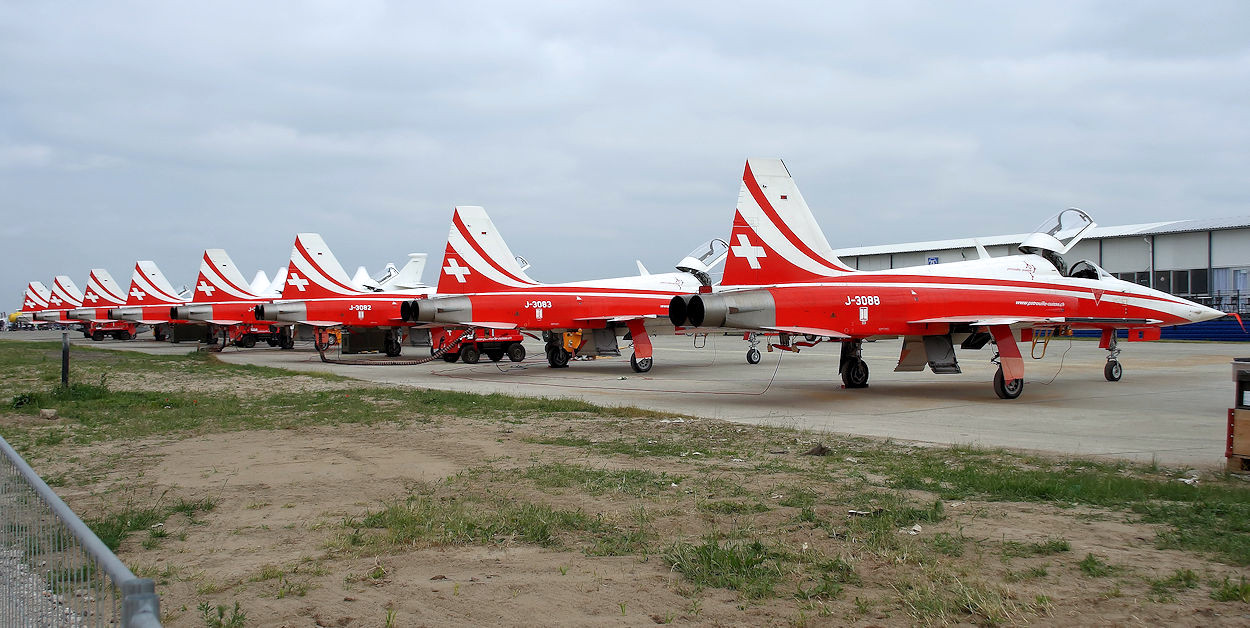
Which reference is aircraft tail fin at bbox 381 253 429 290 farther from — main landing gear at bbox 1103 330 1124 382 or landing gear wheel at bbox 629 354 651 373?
main landing gear at bbox 1103 330 1124 382

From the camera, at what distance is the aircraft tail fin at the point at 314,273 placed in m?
32.1

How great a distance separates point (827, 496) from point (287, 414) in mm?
9142

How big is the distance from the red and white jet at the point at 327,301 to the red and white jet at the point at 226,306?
6506 mm

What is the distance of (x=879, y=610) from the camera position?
4.03m

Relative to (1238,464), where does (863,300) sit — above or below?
above

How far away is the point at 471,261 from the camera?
22625mm

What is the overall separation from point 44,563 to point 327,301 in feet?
95.3

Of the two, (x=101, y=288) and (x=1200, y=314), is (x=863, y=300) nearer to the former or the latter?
(x=1200, y=314)

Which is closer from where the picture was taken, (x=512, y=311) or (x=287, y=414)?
(x=287, y=414)

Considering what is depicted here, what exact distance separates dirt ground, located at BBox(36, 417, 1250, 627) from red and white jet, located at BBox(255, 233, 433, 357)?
22.9 metres

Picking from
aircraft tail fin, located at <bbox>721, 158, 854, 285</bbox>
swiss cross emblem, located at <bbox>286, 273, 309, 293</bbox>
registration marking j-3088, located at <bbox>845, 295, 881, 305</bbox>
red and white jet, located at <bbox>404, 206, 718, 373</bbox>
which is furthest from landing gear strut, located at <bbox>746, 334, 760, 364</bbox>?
swiss cross emblem, located at <bbox>286, 273, 309, 293</bbox>

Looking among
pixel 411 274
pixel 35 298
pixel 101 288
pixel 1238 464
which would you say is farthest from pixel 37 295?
pixel 1238 464

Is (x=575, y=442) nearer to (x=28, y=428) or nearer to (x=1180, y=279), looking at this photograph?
(x=28, y=428)

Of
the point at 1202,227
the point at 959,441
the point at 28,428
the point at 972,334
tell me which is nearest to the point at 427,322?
the point at 28,428
